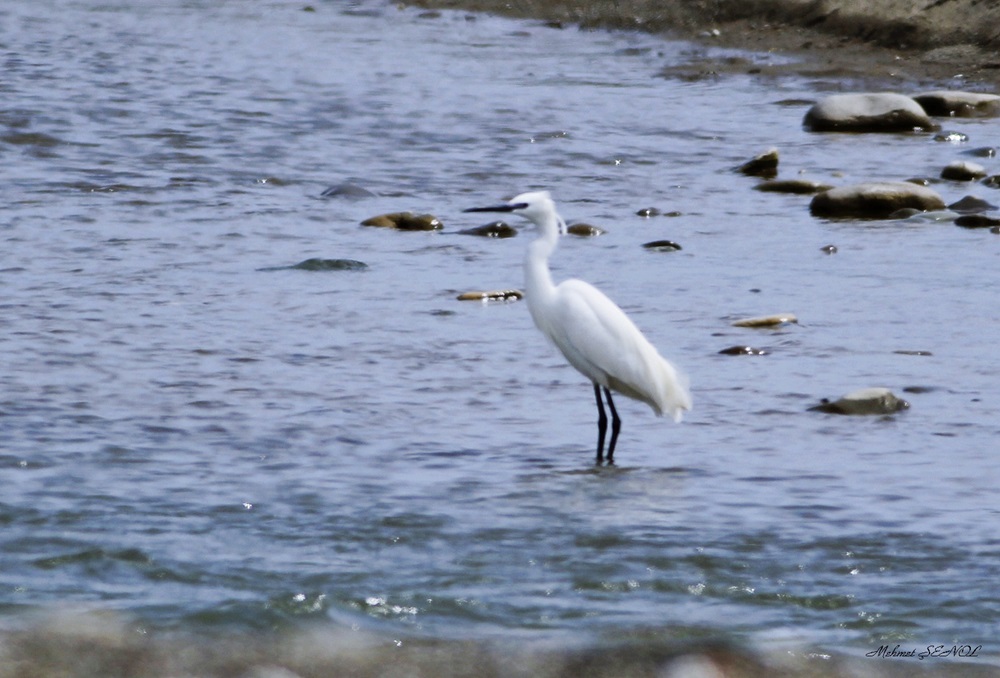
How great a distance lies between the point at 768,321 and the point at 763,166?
204 inches

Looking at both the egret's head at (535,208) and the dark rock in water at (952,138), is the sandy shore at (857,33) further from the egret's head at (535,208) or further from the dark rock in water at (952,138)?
the egret's head at (535,208)

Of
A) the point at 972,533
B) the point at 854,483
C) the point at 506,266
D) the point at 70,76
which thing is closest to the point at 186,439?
the point at 854,483

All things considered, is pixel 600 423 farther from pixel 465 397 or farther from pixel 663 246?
pixel 663 246

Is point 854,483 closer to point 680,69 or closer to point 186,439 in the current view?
point 186,439

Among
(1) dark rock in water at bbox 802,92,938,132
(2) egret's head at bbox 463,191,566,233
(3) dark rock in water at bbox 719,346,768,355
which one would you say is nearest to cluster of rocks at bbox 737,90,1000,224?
(1) dark rock in water at bbox 802,92,938,132

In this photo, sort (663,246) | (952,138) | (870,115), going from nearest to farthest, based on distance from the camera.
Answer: (663,246), (952,138), (870,115)

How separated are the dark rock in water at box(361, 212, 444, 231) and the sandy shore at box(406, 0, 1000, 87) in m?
9.16

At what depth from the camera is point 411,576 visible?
512cm

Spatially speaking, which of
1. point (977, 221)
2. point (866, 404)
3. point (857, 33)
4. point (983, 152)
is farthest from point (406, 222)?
point (857, 33)

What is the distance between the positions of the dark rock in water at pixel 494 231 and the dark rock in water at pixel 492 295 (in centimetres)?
187

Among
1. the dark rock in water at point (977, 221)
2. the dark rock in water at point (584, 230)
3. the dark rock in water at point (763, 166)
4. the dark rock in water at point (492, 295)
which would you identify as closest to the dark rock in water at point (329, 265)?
the dark rock in water at point (492, 295)

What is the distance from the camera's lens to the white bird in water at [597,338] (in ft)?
22.4

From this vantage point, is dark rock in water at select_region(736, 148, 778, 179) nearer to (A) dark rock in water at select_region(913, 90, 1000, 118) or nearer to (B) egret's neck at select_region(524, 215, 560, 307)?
(A) dark rock in water at select_region(913, 90, 1000, 118)

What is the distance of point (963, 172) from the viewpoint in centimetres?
1320
